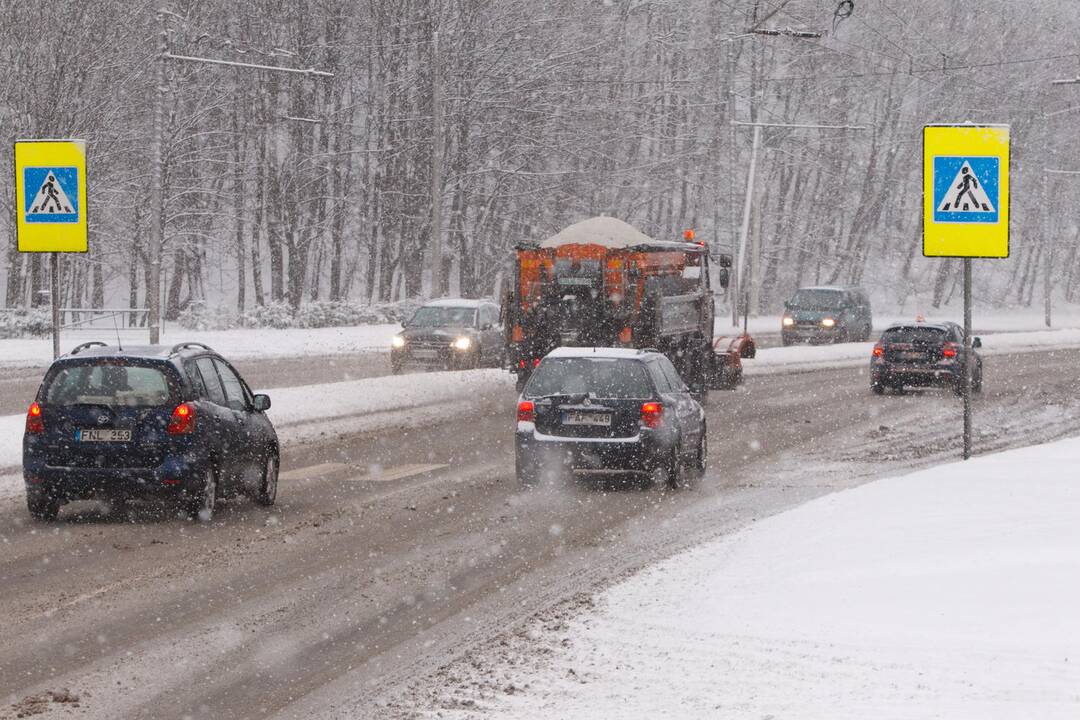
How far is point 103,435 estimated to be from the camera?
13922 millimetres

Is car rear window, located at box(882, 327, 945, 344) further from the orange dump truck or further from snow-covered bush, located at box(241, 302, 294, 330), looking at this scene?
snow-covered bush, located at box(241, 302, 294, 330)

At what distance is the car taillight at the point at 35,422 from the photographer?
554 inches

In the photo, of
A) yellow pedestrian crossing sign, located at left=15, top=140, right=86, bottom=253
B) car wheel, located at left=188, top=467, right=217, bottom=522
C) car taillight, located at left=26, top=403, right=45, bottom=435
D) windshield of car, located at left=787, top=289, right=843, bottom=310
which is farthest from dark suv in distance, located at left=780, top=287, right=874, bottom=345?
car taillight, located at left=26, top=403, right=45, bottom=435

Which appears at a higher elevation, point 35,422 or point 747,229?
point 747,229

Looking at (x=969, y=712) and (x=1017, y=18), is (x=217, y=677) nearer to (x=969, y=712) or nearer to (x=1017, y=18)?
(x=969, y=712)

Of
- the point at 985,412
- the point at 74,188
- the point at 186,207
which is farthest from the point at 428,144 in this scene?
the point at 74,188

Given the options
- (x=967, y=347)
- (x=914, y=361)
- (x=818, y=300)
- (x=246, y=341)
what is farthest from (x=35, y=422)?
(x=818, y=300)

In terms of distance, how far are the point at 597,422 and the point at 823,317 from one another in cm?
3723

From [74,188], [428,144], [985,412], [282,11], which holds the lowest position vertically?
[985,412]

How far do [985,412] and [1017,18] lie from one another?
71.0 m

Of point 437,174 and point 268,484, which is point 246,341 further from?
point 268,484

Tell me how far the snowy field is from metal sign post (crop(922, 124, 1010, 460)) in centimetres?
396

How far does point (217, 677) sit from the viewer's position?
27.4 feet

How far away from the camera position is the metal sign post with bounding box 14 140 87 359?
17984mm
